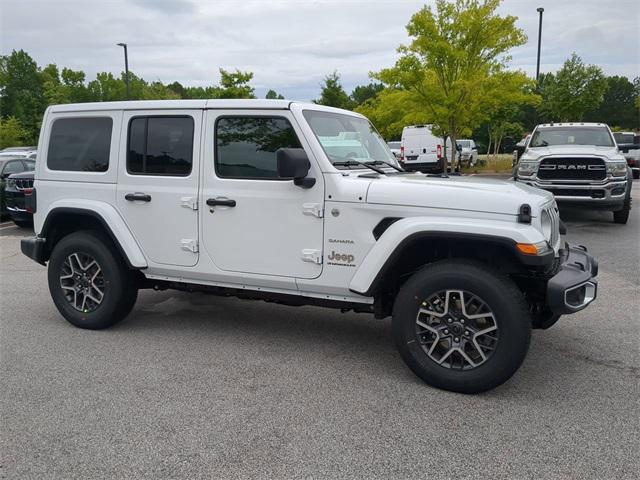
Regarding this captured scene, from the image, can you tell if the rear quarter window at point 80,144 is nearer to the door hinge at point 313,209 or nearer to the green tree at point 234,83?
the door hinge at point 313,209

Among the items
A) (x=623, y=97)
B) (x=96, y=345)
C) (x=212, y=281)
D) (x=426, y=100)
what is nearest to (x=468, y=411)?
(x=212, y=281)

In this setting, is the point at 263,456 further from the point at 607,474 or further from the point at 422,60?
the point at 422,60

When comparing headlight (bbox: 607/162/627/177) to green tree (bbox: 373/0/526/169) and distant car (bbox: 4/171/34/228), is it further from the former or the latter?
distant car (bbox: 4/171/34/228)

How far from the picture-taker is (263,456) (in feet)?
9.51

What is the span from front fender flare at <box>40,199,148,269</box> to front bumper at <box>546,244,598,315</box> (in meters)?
3.22

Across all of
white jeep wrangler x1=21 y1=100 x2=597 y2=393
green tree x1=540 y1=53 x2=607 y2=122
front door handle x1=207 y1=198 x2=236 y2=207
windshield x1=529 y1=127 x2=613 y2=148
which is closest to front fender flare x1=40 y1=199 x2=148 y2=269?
white jeep wrangler x1=21 y1=100 x2=597 y2=393

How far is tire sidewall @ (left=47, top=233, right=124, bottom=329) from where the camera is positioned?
480cm

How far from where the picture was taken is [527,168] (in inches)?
404

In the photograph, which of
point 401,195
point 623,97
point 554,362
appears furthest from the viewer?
point 623,97

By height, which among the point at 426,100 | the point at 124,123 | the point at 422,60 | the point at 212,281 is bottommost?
the point at 212,281

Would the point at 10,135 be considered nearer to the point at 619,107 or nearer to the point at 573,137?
the point at 573,137

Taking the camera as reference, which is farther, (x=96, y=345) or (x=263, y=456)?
(x=96, y=345)

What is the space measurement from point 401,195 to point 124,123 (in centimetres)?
258

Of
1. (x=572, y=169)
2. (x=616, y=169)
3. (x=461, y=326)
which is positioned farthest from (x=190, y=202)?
(x=616, y=169)
